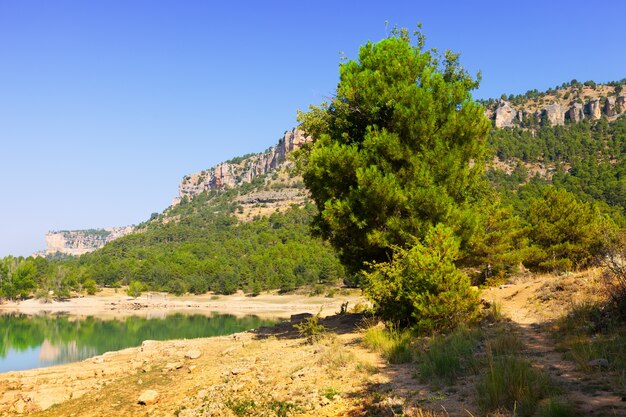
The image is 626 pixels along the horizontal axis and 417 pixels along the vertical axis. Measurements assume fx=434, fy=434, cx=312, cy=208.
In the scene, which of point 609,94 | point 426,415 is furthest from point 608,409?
point 609,94

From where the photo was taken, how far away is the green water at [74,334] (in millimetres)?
36713

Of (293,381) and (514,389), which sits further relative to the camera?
(293,381)

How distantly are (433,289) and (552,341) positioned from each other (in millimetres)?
2775

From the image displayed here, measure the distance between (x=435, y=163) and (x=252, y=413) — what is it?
9938 millimetres

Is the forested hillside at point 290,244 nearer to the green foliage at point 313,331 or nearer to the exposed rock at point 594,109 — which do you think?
the exposed rock at point 594,109

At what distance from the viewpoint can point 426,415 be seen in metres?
5.61

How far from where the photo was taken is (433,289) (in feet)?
35.0

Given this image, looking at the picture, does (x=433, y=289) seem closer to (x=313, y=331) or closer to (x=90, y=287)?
(x=313, y=331)

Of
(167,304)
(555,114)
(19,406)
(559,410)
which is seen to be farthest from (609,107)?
(19,406)

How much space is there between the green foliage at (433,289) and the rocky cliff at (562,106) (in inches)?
6471

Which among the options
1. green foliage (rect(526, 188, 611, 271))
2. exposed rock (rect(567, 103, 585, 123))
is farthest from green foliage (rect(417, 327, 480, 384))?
exposed rock (rect(567, 103, 585, 123))

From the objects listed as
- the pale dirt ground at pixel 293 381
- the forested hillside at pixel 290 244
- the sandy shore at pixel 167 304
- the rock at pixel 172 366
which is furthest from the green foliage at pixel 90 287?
the rock at pixel 172 366

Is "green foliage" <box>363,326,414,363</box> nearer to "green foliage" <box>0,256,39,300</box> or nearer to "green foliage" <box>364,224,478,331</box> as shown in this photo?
"green foliage" <box>364,224,478,331</box>

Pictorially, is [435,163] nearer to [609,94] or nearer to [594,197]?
[594,197]
